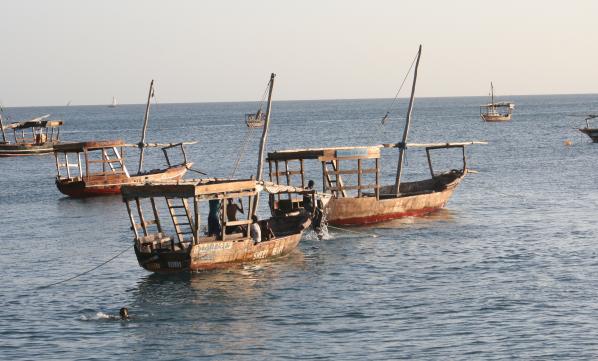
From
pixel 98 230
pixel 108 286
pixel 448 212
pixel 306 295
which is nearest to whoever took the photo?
pixel 306 295

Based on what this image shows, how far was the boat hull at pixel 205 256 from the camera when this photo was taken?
27625 millimetres

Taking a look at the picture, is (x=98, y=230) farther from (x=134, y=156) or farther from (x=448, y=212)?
(x=134, y=156)

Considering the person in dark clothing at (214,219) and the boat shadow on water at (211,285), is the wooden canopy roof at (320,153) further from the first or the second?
the person in dark clothing at (214,219)

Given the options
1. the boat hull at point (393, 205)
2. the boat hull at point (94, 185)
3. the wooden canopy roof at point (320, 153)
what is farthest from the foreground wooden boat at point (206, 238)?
the boat hull at point (94, 185)

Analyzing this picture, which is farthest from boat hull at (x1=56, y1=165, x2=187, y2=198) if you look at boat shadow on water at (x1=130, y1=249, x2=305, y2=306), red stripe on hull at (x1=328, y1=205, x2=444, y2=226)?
boat shadow on water at (x1=130, y1=249, x2=305, y2=306)

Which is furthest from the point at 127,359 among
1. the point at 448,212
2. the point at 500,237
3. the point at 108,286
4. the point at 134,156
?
the point at 134,156

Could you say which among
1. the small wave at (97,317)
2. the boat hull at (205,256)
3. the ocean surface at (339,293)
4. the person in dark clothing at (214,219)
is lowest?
the ocean surface at (339,293)

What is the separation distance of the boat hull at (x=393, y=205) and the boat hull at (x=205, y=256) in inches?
296

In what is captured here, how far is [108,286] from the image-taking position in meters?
27.6

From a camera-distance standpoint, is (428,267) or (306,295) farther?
(428,267)

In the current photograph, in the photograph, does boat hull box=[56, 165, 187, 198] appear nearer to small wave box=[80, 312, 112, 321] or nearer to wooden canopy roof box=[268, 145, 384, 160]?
wooden canopy roof box=[268, 145, 384, 160]

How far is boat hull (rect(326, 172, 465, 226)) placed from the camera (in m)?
37.2

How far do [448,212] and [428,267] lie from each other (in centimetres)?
1349

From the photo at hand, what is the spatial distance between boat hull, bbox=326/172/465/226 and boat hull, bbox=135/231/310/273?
752 cm
